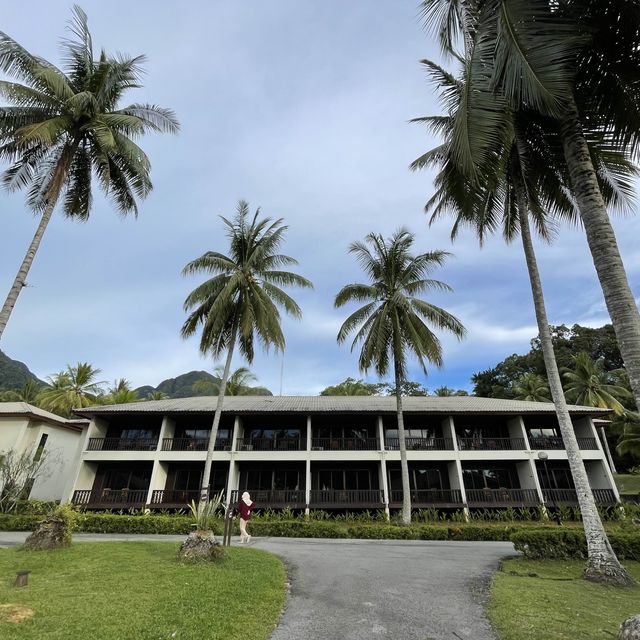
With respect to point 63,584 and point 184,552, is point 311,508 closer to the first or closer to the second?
point 184,552

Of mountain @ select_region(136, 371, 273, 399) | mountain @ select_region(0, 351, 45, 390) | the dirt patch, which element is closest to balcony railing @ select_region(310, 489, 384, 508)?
the dirt patch

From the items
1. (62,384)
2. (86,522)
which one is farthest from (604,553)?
(62,384)

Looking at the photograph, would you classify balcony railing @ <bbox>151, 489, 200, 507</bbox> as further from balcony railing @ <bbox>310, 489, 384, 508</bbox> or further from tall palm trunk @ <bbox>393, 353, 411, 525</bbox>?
tall palm trunk @ <bbox>393, 353, 411, 525</bbox>

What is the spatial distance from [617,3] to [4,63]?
14.7 m

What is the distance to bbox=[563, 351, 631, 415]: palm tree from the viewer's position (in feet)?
103

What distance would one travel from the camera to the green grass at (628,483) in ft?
86.2

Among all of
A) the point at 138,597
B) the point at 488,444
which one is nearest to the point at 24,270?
the point at 138,597

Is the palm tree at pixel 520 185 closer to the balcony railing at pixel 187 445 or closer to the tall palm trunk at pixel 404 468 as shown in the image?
the tall palm trunk at pixel 404 468

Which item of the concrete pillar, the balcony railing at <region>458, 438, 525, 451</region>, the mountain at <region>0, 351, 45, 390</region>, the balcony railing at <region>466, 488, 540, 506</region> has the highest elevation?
the mountain at <region>0, 351, 45, 390</region>

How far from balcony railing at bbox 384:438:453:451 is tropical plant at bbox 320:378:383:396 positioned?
1760 centimetres

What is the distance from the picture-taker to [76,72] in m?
12.3

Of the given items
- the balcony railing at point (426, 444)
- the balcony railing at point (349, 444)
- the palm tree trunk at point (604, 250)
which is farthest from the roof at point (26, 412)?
the palm tree trunk at point (604, 250)

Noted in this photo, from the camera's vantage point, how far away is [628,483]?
1128 inches

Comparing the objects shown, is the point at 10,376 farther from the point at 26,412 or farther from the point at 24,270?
the point at 24,270
